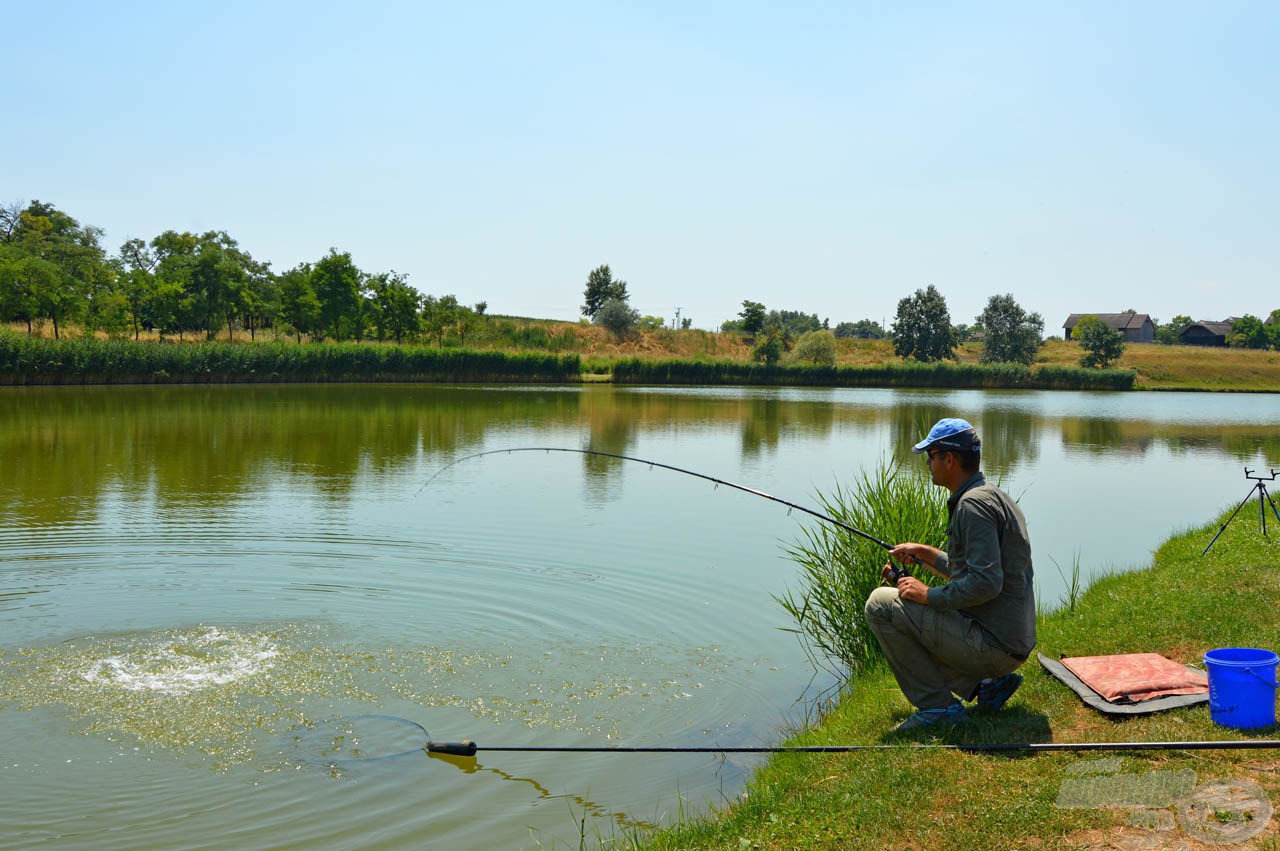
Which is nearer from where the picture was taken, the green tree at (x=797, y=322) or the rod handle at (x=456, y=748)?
the rod handle at (x=456, y=748)

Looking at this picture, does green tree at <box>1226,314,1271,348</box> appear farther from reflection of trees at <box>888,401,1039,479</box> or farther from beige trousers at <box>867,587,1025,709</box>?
beige trousers at <box>867,587,1025,709</box>

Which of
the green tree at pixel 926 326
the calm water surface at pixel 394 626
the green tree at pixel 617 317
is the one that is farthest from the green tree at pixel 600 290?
the calm water surface at pixel 394 626

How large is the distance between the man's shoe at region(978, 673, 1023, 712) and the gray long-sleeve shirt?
1.23ft

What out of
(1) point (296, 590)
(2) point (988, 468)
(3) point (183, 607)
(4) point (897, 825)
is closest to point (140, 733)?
(3) point (183, 607)

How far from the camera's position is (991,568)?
4.86 meters

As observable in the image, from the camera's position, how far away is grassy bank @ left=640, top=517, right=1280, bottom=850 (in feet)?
12.9

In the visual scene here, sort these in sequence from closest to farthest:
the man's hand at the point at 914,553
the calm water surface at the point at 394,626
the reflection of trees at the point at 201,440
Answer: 1. the man's hand at the point at 914,553
2. the calm water surface at the point at 394,626
3. the reflection of trees at the point at 201,440

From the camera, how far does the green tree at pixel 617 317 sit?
99375mm

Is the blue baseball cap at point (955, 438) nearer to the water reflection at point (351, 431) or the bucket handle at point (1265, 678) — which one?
the bucket handle at point (1265, 678)

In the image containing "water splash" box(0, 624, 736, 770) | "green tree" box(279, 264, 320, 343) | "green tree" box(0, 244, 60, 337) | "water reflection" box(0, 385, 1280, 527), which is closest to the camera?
"water splash" box(0, 624, 736, 770)

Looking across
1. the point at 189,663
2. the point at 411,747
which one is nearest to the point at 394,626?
the point at 189,663

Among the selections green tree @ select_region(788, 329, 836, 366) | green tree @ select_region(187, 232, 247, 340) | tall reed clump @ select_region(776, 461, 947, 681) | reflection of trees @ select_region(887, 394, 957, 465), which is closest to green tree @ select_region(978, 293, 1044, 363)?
green tree @ select_region(788, 329, 836, 366)

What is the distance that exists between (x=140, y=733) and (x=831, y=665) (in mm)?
5490

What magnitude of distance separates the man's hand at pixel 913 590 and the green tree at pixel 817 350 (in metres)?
76.6
